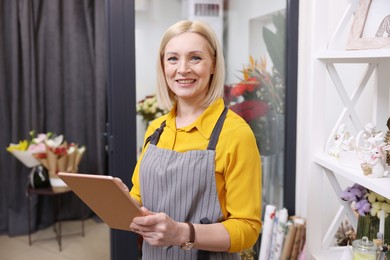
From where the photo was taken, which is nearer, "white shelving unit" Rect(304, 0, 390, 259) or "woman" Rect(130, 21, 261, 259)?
"woman" Rect(130, 21, 261, 259)

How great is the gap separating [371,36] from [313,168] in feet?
1.70

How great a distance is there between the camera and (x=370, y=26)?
1295 mm

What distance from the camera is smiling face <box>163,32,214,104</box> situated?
1209mm

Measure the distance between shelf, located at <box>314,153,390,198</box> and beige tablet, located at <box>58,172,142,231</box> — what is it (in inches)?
25.7

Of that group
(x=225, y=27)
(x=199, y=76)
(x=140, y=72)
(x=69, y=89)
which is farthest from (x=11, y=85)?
(x=199, y=76)

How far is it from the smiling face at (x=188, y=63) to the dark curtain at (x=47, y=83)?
2.61m

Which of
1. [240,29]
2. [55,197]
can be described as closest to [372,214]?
[240,29]

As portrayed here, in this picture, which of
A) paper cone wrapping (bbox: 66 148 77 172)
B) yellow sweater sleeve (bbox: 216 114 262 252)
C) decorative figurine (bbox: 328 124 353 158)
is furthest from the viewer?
paper cone wrapping (bbox: 66 148 77 172)

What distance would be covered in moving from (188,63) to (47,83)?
2798mm

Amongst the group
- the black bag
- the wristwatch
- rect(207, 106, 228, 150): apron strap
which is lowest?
the black bag

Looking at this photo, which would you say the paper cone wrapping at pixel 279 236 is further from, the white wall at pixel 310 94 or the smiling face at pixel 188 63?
the smiling face at pixel 188 63

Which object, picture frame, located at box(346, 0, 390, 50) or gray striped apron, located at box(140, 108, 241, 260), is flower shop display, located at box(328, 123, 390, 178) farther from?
gray striped apron, located at box(140, 108, 241, 260)

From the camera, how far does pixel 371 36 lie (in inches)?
50.7

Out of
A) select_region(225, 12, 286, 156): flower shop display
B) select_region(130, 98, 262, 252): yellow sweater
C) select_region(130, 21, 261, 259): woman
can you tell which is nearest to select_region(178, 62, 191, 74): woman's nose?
select_region(130, 21, 261, 259): woman
